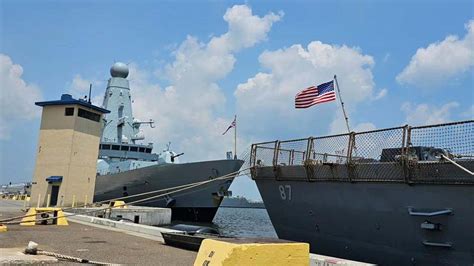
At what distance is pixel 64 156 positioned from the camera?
2353cm

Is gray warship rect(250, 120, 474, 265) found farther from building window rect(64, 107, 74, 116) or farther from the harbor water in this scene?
building window rect(64, 107, 74, 116)

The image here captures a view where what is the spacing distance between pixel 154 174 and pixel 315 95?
1990 cm

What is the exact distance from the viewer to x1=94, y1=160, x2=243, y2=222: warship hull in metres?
28.8

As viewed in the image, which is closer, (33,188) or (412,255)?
(412,255)

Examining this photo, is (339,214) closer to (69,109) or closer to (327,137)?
(327,137)

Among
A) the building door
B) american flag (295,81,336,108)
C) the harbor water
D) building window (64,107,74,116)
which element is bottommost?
the harbor water

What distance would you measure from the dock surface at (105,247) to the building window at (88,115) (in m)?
13.5

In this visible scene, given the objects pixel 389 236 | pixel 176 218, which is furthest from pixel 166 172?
pixel 389 236

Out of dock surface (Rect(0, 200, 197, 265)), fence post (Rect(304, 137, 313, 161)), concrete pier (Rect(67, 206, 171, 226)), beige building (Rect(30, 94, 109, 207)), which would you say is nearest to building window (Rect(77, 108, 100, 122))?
beige building (Rect(30, 94, 109, 207))

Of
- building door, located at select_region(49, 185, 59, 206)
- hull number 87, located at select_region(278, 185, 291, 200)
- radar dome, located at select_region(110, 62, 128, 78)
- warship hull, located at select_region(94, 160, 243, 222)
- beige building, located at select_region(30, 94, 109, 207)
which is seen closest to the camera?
hull number 87, located at select_region(278, 185, 291, 200)

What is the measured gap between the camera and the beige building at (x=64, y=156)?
23312 millimetres

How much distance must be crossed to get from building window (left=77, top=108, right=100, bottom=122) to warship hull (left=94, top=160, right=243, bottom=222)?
546cm

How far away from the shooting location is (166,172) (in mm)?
29625

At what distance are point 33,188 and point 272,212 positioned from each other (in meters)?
17.8
